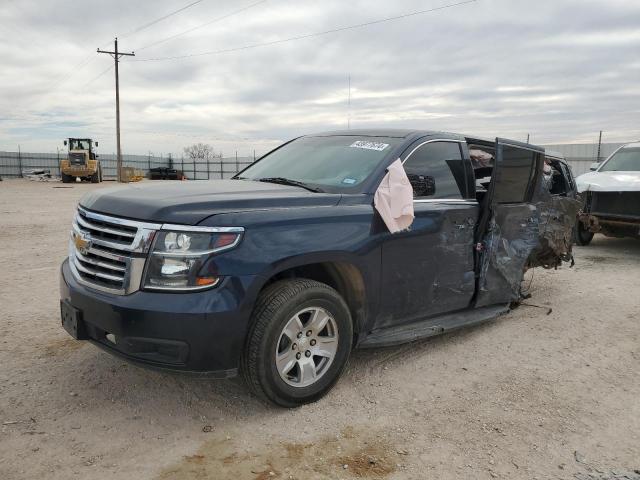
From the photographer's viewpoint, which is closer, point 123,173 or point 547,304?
point 547,304

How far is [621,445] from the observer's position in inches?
120

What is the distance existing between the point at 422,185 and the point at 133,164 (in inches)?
2043

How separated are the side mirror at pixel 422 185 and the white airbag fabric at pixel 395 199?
0.14 metres

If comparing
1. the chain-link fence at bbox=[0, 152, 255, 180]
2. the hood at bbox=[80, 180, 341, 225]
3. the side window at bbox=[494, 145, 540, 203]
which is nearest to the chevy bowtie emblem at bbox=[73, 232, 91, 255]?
the hood at bbox=[80, 180, 341, 225]

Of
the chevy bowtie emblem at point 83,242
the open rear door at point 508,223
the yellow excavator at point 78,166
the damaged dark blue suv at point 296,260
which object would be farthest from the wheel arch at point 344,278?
the yellow excavator at point 78,166

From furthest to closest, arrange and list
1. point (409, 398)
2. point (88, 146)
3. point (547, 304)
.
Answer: point (88, 146) → point (547, 304) → point (409, 398)

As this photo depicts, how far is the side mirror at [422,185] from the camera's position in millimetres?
4047

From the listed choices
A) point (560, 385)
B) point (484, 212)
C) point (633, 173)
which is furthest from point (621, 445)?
point (633, 173)

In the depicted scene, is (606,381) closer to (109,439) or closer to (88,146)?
(109,439)

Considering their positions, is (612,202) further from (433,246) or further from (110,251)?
(110,251)

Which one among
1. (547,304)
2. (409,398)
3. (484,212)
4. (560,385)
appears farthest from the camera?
(547,304)

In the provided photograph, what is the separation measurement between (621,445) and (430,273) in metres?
1.66

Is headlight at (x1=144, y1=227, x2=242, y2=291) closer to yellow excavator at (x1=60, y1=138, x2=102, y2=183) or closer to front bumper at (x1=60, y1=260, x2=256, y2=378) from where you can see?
front bumper at (x1=60, y1=260, x2=256, y2=378)

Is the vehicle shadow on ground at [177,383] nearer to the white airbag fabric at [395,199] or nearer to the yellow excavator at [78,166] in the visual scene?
the white airbag fabric at [395,199]
